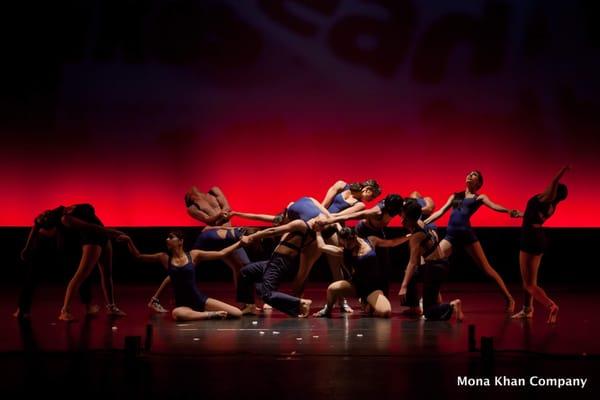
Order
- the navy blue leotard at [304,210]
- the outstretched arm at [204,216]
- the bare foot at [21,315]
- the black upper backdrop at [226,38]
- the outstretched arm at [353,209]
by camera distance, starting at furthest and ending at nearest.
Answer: the black upper backdrop at [226,38] < the outstretched arm at [204,216] < the outstretched arm at [353,209] < the navy blue leotard at [304,210] < the bare foot at [21,315]

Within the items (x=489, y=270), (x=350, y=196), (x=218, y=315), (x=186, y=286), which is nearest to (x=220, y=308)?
(x=218, y=315)

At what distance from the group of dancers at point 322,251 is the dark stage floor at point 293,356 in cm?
17

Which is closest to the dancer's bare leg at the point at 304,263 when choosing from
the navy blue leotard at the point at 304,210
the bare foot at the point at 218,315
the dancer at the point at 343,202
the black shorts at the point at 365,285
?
the dancer at the point at 343,202

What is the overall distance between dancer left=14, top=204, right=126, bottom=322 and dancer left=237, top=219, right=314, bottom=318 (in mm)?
1102

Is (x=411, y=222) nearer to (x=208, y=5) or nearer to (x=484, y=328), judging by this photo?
(x=484, y=328)

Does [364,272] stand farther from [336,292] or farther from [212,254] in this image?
[212,254]

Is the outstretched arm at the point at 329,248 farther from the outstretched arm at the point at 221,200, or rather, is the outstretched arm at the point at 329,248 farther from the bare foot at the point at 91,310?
the bare foot at the point at 91,310

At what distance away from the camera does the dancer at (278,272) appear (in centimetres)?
634

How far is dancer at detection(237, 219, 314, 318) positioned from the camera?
6.34 m

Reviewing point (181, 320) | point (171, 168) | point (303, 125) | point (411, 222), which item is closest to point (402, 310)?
point (411, 222)

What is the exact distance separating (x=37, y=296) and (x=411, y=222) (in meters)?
4.14

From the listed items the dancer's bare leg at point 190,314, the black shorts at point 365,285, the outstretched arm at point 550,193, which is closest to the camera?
the outstretched arm at point 550,193

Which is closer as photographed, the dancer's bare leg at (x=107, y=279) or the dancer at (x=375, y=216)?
the dancer at (x=375, y=216)

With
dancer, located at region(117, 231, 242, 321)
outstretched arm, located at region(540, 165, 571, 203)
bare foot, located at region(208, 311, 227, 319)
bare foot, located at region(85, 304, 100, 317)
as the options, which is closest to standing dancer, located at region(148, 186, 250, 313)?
bare foot, located at region(85, 304, 100, 317)
